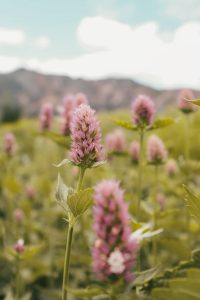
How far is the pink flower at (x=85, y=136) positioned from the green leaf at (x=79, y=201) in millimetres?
147

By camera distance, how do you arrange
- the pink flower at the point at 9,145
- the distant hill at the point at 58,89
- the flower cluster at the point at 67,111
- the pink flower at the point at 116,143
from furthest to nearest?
the distant hill at the point at 58,89 → the pink flower at the point at 9,145 → the pink flower at the point at 116,143 → the flower cluster at the point at 67,111

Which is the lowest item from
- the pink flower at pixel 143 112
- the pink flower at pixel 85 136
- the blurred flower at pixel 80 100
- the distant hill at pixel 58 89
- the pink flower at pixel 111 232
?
the pink flower at pixel 111 232

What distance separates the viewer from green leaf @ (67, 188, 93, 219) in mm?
1603

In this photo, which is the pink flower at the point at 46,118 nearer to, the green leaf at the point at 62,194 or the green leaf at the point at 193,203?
the green leaf at the point at 62,194

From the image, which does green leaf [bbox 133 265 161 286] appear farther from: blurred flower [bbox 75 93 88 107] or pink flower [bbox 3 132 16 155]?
pink flower [bbox 3 132 16 155]

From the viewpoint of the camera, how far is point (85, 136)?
5.50ft

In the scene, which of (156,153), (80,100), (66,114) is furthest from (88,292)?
(156,153)

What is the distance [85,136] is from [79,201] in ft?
0.73

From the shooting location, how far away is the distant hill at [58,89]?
67.9m

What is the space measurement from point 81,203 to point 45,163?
6.93m

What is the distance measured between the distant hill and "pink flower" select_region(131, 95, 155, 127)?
6249 centimetres

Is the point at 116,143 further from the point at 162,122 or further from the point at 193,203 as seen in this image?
the point at 193,203

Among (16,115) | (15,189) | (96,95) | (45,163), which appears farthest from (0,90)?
(15,189)

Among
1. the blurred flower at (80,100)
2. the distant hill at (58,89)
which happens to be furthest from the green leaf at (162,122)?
the distant hill at (58,89)
